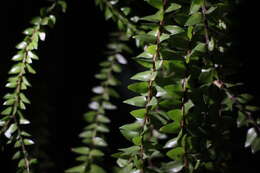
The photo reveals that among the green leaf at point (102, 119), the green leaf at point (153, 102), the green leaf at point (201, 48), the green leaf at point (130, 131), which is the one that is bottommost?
the green leaf at point (102, 119)

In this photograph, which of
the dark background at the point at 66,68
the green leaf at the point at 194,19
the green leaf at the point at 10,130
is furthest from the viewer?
the dark background at the point at 66,68

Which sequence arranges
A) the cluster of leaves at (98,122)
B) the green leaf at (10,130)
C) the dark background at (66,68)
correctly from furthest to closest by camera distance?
the dark background at (66,68) → the cluster of leaves at (98,122) → the green leaf at (10,130)

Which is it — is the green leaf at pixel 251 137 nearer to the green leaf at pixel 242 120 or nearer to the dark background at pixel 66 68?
the green leaf at pixel 242 120

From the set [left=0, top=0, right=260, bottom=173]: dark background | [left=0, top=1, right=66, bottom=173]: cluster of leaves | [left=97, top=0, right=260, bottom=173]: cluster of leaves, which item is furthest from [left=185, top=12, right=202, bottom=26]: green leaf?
[left=0, top=0, right=260, bottom=173]: dark background

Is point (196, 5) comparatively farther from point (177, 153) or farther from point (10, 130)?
point (10, 130)

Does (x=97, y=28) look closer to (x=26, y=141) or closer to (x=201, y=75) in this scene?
(x=26, y=141)

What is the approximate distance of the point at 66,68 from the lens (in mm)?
1516

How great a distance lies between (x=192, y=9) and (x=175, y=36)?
0.23 ft

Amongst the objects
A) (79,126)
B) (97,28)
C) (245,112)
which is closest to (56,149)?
(79,126)

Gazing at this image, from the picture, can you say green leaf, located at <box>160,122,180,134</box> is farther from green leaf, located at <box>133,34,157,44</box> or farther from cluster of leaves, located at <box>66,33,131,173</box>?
cluster of leaves, located at <box>66,33,131,173</box>

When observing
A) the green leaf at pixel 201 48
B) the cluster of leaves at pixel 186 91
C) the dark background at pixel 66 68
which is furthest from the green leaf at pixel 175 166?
the dark background at pixel 66 68

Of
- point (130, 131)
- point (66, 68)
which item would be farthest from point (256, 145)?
point (66, 68)

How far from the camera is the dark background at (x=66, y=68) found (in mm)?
1260

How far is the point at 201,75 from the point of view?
726 mm
